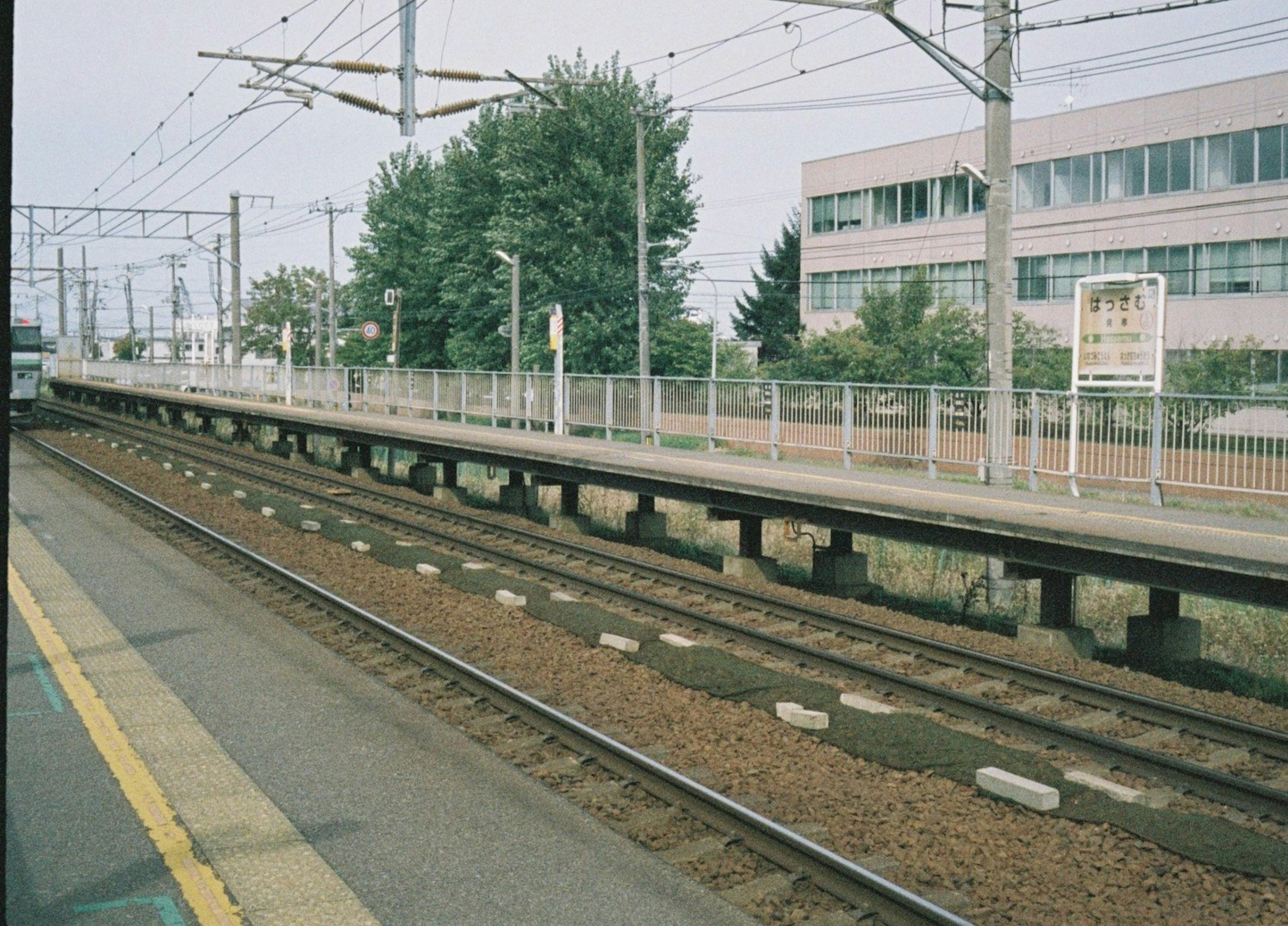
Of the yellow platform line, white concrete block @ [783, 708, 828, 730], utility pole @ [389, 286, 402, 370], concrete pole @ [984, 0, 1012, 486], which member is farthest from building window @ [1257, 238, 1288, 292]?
the yellow platform line

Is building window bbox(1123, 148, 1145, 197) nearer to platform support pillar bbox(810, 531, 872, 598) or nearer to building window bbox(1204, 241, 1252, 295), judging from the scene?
building window bbox(1204, 241, 1252, 295)

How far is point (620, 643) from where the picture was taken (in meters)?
11.3

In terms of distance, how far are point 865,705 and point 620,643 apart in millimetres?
2574

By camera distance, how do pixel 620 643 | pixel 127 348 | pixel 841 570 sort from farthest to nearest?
1. pixel 127 348
2. pixel 841 570
3. pixel 620 643

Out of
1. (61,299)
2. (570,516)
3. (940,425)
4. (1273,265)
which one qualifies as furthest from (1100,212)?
(61,299)

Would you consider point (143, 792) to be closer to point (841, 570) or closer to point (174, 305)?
point (841, 570)

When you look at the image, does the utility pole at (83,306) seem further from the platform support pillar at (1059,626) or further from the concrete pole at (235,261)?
the platform support pillar at (1059,626)

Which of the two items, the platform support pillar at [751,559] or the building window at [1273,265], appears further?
the building window at [1273,265]

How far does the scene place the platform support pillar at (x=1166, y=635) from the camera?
11.6m

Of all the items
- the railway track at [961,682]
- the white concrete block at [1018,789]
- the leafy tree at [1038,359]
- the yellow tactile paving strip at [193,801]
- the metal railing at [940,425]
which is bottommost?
the railway track at [961,682]

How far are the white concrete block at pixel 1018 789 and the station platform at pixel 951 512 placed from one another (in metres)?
3.20

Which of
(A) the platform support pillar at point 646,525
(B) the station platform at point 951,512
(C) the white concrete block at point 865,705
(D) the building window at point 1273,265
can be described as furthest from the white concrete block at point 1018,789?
(D) the building window at point 1273,265

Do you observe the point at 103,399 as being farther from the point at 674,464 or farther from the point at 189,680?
the point at 189,680

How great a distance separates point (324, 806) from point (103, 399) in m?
56.5
